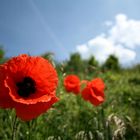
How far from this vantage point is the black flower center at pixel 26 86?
203cm

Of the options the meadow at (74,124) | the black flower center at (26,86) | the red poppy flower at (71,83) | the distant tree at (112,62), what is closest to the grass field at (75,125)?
the meadow at (74,124)

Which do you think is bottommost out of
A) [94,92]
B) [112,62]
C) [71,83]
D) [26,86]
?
[26,86]

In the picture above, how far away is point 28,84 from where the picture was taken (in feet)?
6.71

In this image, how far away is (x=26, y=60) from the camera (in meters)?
2.02

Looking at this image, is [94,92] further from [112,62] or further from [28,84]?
[112,62]

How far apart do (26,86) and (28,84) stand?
0.02 metres

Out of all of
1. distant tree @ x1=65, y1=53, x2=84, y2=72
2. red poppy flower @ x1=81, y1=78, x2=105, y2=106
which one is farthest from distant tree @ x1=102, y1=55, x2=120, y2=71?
red poppy flower @ x1=81, y1=78, x2=105, y2=106

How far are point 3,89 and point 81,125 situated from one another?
2.70 meters

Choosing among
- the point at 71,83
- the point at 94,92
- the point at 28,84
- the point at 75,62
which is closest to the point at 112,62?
the point at 75,62

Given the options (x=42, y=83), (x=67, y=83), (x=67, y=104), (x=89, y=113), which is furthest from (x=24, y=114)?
(x=67, y=104)

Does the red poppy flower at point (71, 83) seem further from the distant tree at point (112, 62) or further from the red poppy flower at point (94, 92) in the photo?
the distant tree at point (112, 62)

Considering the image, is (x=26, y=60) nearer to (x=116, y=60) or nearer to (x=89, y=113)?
(x=89, y=113)

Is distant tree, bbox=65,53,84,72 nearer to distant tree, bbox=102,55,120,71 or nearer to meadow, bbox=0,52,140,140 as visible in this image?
distant tree, bbox=102,55,120,71

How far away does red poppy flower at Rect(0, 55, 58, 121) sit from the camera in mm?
1898
